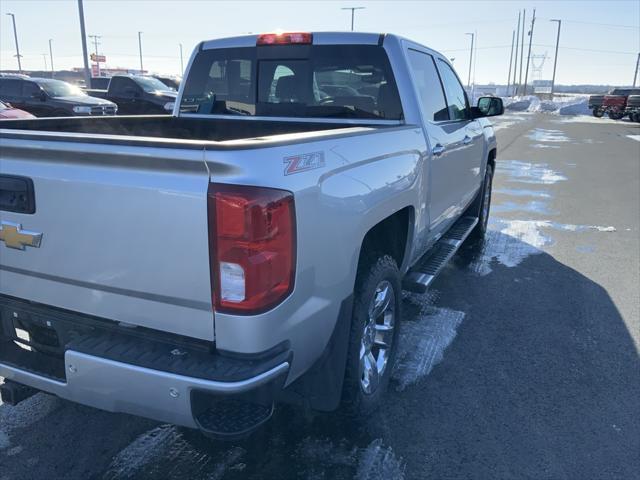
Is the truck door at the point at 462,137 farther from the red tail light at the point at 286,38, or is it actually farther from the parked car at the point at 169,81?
the parked car at the point at 169,81

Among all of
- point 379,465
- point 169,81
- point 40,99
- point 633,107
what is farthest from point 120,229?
point 633,107

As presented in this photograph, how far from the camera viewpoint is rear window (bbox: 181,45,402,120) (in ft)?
12.6

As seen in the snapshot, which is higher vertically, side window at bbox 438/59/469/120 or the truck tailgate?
side window at bbox 438/59/469/120

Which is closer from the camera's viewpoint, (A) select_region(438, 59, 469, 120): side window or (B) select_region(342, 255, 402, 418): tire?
(B) select_region(342, 255, 402, 418): tire

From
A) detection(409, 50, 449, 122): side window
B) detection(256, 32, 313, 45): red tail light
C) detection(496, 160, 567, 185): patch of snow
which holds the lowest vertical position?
detection(496, 160, 567, 185): patch of snow

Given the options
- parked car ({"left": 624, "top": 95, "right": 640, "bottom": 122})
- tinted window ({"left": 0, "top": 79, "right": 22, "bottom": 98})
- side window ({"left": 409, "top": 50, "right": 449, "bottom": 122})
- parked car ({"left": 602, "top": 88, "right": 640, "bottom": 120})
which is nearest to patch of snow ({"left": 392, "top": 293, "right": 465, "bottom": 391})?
side window ({"left": 409, "top": 50, "right": 449, "bottom": 122})

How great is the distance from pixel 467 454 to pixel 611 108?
3965cm

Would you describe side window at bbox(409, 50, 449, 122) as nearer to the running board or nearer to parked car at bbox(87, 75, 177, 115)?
the running board

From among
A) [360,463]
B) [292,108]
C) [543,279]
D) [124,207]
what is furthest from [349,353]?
[543,279]

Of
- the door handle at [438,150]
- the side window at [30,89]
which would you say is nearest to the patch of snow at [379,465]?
the door handle at [438,150]

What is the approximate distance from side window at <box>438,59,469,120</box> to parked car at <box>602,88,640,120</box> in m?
34.5

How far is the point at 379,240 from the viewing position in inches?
126

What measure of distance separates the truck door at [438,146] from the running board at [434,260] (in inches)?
7.8

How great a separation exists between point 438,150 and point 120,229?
2.45 m
